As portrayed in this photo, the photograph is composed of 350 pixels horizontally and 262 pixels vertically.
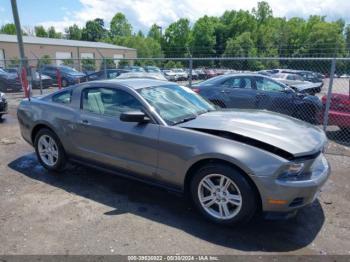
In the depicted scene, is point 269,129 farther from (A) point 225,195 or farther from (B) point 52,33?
(B) point 52,33

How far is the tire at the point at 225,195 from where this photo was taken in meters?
3.24

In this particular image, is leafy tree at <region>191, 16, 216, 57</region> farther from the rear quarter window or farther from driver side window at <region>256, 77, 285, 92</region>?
the rear quarter window

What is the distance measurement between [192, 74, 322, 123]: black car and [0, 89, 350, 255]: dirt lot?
11.4 ft

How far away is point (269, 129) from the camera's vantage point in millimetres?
3551

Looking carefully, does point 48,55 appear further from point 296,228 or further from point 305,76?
point 296,228

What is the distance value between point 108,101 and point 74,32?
323ft

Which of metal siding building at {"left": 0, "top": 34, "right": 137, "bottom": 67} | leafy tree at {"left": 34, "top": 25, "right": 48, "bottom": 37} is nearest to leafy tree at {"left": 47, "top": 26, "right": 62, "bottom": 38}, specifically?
leafy tree at {"left": 34, "top": 25, "right": 48, "bottom": 37}

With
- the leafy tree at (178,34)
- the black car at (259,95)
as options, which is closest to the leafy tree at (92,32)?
the leafy tree at (178,34)

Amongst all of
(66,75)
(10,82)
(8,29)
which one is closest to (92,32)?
(8,29)

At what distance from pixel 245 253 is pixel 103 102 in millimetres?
2689

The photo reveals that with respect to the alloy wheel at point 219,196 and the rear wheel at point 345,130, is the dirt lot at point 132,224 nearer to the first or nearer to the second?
the alloy wheel at point 219,196

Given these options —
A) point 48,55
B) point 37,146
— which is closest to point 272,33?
point 48,55

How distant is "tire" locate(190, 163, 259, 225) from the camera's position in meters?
3.24

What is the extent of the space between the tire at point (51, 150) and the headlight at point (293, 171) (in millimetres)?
3298
